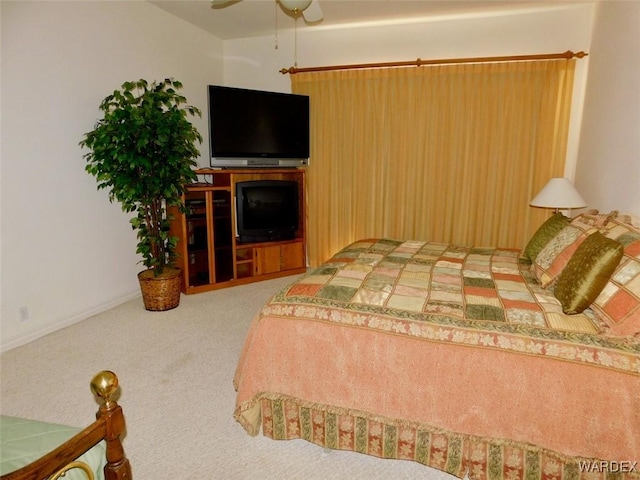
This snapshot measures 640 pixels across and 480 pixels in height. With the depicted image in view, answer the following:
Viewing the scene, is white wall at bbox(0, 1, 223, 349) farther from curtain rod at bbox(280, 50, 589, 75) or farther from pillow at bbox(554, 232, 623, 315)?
pillow at bbox(554, 232, 623, 315)

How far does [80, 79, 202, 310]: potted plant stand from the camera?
317cm

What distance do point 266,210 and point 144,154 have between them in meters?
1.52

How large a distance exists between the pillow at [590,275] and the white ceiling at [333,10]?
2936mm

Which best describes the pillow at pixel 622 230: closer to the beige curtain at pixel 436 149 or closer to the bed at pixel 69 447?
the beige curtain at pixel 436 149

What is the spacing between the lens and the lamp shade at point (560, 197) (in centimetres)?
330

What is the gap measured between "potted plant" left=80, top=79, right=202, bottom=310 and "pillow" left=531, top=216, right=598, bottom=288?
2781 mm

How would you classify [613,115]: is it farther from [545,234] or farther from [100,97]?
[100,97]

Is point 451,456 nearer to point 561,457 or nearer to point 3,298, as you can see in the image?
point 561,457

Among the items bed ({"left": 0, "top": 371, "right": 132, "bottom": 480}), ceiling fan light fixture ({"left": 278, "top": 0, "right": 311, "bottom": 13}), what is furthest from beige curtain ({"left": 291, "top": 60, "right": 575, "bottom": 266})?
bed ({"left": 0, "top": 371, "right": 132, "bottom": 480})

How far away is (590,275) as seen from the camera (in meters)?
1.83

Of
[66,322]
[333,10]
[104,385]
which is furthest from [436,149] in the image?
[104,385]

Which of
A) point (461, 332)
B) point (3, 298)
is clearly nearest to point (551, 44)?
point (461, 332)

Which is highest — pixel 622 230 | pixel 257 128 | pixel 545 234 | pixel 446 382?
pixel 257 128

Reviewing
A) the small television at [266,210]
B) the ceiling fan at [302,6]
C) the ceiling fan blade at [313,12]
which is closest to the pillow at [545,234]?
the ceiling fan at [302,6]
